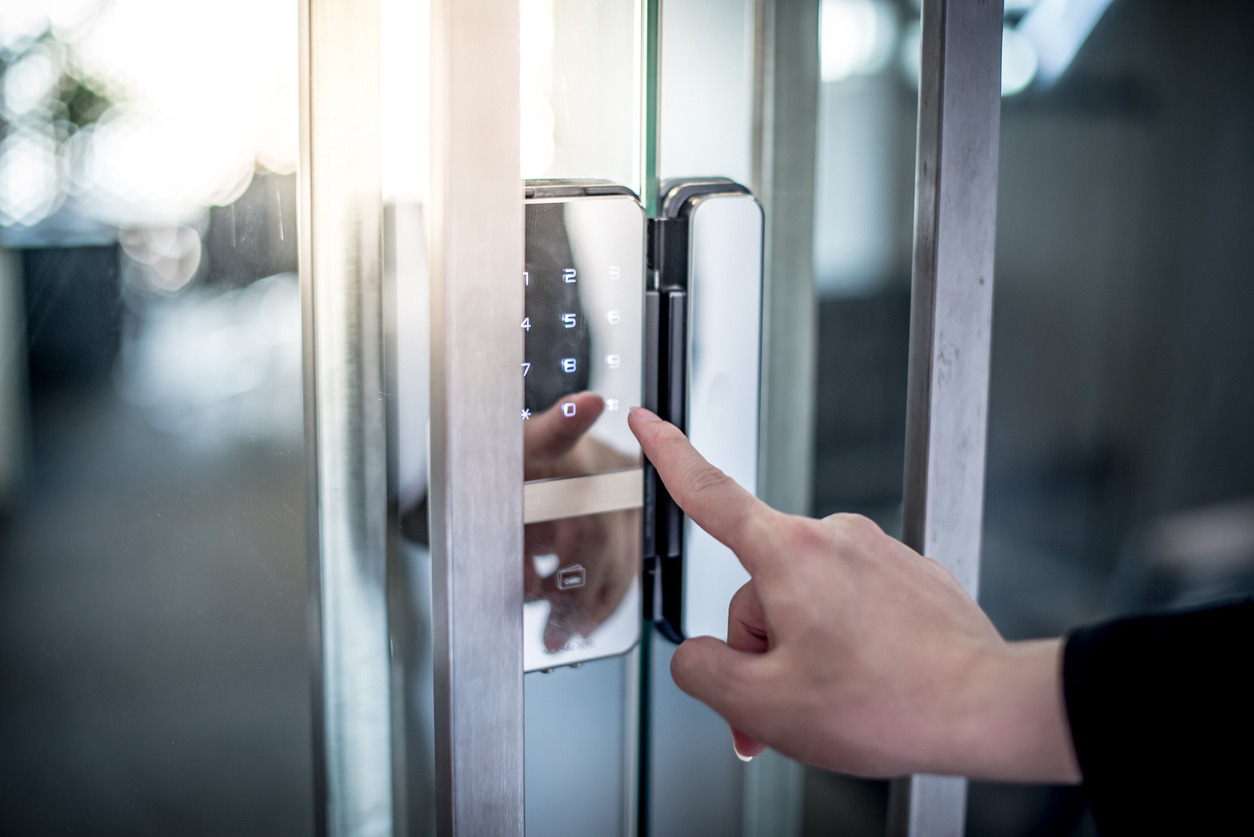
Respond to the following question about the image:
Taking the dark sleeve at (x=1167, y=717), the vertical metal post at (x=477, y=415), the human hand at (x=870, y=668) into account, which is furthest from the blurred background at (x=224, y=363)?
the dark sleeve at (x=1167, y=717)

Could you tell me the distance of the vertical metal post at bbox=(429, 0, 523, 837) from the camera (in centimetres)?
38

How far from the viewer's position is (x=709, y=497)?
0.44 meters

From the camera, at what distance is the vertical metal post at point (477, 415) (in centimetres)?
38

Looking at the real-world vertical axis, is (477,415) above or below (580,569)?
above

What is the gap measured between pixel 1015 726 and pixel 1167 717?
59 millimetres

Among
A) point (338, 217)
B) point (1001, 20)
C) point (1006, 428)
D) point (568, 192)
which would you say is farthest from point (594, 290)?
point (1006, 428)

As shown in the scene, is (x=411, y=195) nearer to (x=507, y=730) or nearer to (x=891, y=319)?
(x=507, y=730)

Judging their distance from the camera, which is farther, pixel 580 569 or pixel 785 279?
pixel 785 279

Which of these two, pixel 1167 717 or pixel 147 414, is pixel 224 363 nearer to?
pixel 147 414

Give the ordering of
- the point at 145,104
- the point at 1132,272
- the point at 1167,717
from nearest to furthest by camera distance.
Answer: the point at 1167,717
the point at 145,104
the point at 1132,272

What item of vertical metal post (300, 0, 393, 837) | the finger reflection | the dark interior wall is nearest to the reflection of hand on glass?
the finger reflection

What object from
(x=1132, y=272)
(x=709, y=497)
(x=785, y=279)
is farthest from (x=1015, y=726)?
(x=1132, y=272)

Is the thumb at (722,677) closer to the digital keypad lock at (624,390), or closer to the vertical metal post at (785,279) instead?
the digital keypad lock at (624,390)

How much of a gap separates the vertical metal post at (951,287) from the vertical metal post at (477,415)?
24cm
